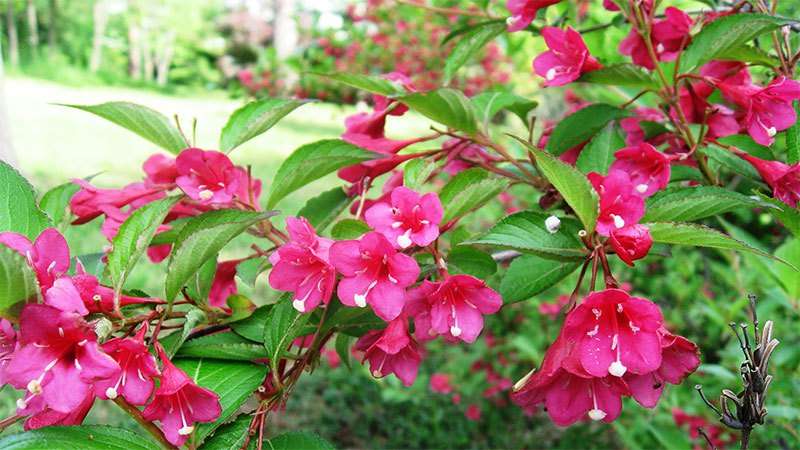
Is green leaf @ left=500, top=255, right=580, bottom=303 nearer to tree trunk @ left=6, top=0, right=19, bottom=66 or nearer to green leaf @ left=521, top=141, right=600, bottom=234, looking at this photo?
green leaf @ left=521, top=141, right=600, bottom=234

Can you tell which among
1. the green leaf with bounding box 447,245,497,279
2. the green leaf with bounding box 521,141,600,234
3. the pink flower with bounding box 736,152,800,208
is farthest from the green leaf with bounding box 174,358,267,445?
the pink flower with bounding box 736,152,800,208

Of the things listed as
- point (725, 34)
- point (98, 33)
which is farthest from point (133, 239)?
point (98, 33)

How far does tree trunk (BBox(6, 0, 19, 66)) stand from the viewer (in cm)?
1552

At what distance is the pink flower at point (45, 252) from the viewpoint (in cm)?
61

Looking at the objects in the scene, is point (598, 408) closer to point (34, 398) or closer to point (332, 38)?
point (34, 398)

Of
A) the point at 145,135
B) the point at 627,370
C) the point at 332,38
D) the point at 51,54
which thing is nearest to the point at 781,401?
the point at 627,370

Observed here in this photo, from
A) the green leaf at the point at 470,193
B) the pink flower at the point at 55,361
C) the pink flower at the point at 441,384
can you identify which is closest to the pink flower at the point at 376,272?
the green leaf at the point at 470,193

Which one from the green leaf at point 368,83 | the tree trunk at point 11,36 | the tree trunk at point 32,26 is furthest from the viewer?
the tree trunk at point 32,26

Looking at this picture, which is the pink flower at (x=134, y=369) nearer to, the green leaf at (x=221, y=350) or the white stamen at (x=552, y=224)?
the green leaf at (x=221, y=350)

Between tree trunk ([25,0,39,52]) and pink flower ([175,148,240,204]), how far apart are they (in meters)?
18.2

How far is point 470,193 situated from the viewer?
75 centimetres

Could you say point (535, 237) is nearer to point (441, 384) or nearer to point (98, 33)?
point (441, 384)

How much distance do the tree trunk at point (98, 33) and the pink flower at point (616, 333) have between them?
17971 mm

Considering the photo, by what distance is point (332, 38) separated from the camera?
11.8 ft
